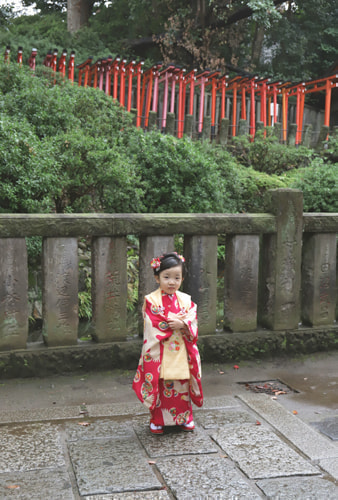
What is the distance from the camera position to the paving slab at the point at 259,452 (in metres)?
2.69

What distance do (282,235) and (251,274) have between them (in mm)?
394

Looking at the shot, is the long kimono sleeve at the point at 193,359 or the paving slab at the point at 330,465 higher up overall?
the long kimono sleeve at the point at 193,359

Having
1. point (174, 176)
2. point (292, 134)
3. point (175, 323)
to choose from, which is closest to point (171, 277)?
point (175, 323)

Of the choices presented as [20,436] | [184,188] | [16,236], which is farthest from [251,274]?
[184,188]

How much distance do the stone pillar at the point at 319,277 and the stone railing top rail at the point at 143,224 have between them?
0.11m

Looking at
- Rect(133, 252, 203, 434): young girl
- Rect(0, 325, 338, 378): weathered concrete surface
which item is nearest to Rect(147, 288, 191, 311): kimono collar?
Rect(133, 252, 203, 434): young girl

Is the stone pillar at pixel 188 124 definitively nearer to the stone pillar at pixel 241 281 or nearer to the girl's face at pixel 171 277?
the stone pillar at pixel 241 281

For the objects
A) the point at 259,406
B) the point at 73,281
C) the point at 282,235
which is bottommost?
the point at 259,406

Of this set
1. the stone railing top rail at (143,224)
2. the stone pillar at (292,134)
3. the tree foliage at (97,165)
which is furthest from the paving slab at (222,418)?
the stone pillar at (292,134)

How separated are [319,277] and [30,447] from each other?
2.69 m

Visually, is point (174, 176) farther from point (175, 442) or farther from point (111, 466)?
point (111, 466)

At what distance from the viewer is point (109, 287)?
4082mm

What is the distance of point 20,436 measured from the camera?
304cm

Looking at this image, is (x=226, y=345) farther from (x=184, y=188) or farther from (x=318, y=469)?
(x=184, y=188)
